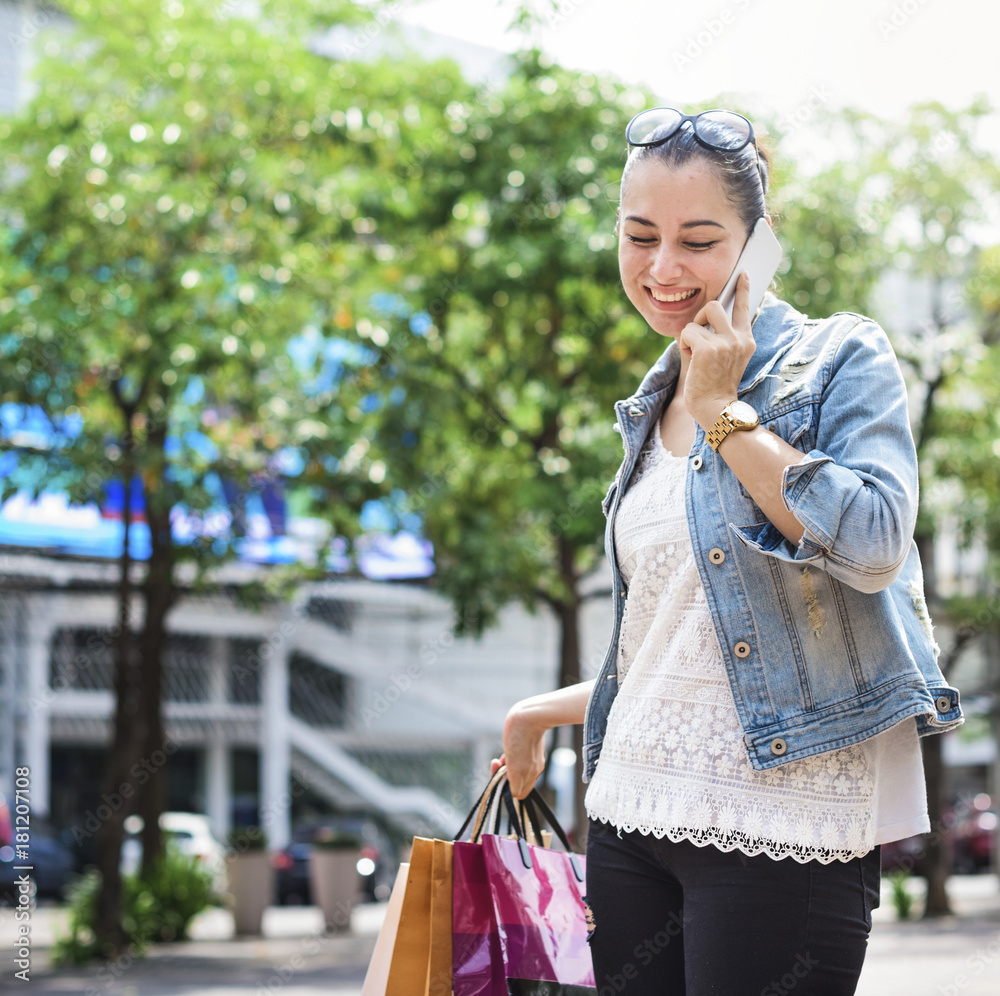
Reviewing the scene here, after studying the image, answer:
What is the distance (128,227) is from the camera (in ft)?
31.1

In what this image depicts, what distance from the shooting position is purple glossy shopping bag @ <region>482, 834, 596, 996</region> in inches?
81.0

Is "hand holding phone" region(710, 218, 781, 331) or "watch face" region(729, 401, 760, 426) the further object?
"hand holding phone" region(710, 218, 781, 331)

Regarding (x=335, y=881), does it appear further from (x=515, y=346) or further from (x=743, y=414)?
(x=743, y=414)

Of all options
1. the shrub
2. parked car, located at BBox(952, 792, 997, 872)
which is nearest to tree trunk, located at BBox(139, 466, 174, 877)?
the shrub

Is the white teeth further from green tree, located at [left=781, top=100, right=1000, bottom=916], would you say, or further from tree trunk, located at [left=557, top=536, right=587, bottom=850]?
green tree, located at [left=781, top=100, right=1000, bottom=916]

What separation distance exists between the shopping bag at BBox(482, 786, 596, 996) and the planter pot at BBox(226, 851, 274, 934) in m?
11.3

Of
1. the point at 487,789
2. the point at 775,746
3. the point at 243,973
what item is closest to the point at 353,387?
the point at 243,973

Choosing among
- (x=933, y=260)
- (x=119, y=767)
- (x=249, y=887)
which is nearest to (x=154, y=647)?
(x=119, y=767)

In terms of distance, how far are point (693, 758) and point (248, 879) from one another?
12051 mm

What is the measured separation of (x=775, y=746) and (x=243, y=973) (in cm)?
920

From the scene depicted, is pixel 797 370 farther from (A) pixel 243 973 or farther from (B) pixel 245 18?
(B) pixel 245 18

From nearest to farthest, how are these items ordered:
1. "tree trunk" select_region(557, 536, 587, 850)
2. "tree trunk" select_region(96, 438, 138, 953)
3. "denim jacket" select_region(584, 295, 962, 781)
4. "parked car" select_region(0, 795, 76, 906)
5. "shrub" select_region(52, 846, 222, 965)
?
"denim jacket" select_region(584, 295, 962, 781)
"tree trunk" select_region(557, 536, 587, 850)
"tree trunk" select_region(96, 438, 138, 953)
"shrub" select_region(52, 846, 222, 965)
"parked car" select_region(0, 795, 76, 906)

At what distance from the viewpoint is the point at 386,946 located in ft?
6.80

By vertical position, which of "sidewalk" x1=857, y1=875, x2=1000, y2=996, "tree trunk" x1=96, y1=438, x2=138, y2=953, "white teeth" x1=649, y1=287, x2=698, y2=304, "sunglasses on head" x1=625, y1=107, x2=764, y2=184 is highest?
"sunglasses on head" x1=625, y1=107, x2=764, y2=184
